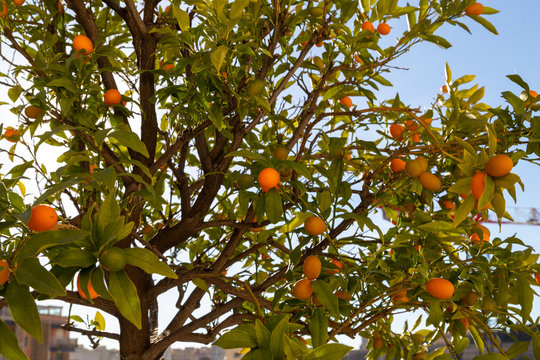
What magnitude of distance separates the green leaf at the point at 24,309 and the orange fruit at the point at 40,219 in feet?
0.39

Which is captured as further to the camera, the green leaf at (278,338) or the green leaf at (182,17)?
the green leaf at (182,17)

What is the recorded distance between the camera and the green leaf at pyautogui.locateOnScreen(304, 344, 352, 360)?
507 mm

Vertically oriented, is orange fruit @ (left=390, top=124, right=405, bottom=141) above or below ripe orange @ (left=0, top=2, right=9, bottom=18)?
below

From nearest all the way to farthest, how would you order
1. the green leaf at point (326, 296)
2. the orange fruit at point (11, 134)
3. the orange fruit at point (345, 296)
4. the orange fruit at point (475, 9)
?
1. the green leaf at point (326, 296)
2. the orange fruit at point (345, 296)
3. the orange fruit at point (475, 9)
4. the orange fruit at point (11, 134)

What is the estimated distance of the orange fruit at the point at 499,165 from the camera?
61cm

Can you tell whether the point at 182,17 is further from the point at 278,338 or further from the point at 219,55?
the point at 278,338

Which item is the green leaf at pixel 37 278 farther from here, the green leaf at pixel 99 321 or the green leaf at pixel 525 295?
the green leaf at pixel 99 321

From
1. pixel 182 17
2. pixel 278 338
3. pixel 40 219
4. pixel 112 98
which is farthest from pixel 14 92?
pixel 278 338

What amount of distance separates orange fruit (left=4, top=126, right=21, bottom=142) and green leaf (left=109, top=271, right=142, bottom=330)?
892mm

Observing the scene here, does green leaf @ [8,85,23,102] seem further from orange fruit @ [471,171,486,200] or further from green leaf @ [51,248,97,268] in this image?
orange fruit @ [471,171,486,200]

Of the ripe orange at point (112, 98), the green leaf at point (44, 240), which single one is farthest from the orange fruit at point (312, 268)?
the ripe orange at point (112, 98)

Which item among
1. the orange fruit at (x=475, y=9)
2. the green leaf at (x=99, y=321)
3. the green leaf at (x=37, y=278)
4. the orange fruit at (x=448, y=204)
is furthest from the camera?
the green leaf at (x=99, y=321)

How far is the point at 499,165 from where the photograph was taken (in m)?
0.62

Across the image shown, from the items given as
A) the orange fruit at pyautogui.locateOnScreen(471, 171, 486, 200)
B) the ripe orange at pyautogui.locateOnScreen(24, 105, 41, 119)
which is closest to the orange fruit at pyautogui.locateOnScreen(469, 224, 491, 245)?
the orange fruit at pyautogui.locateOnScreen(471, 171, 486, 200)
